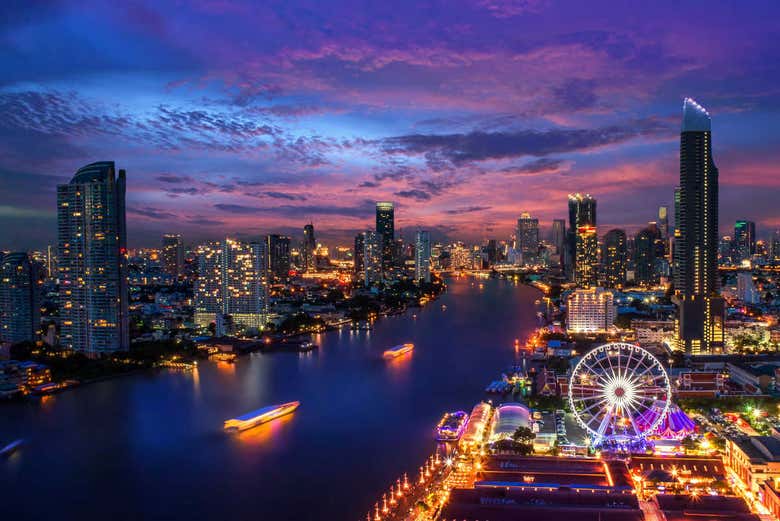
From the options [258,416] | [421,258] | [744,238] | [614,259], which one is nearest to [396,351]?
[258,416]

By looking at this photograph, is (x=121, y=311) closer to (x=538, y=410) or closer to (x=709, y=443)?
(x=538, y=410)

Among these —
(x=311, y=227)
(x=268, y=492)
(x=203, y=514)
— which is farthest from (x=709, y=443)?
(x=311, y=227)

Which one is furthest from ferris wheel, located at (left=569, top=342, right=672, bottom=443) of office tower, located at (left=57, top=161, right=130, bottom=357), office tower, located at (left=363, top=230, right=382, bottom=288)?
office tower, located at (left=363, top=230, right=382, bottom=288)

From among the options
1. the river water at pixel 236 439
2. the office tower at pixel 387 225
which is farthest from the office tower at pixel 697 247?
the office tower at pixel 387 225

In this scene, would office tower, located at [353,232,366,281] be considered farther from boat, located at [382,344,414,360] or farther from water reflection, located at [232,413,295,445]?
water reflection, located at [232,413,295,445]

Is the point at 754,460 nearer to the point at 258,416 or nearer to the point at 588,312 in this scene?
the point at 258,416

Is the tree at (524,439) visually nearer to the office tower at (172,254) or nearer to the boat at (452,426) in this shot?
the boat at (452,426)

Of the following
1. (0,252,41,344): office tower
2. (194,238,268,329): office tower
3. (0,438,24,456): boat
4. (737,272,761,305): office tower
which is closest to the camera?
(0,438,24,456): boat
